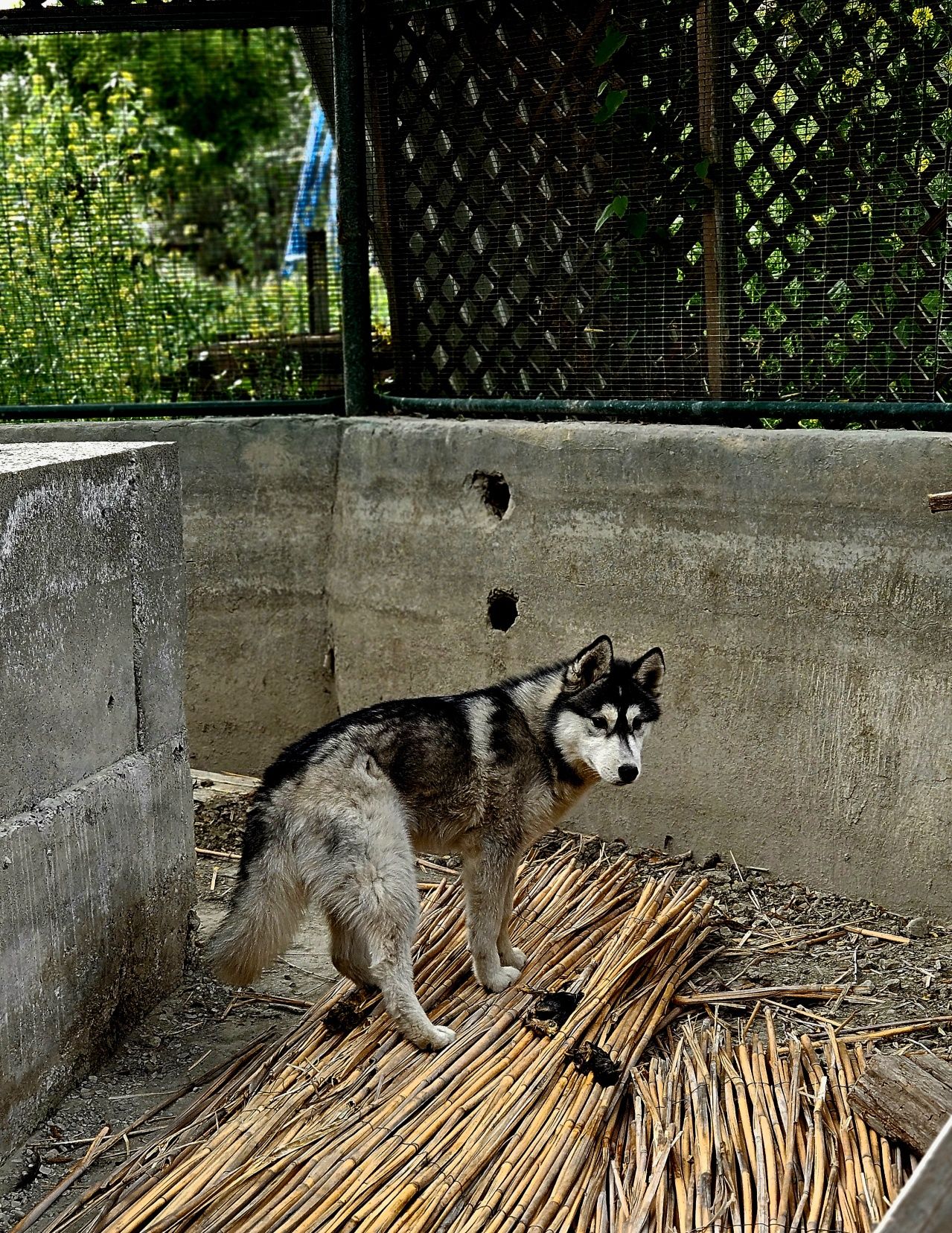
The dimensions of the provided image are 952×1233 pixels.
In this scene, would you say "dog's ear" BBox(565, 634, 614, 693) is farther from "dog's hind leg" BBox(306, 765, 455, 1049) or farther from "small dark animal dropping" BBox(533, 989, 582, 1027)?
"small dark animal dropping" BBox(533, 989, 582, 1027)

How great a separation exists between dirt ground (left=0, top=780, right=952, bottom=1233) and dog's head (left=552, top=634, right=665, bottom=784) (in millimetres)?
802

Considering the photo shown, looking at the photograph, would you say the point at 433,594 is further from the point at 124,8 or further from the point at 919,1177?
the point at 919,1177

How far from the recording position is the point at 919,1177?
6.23 feet

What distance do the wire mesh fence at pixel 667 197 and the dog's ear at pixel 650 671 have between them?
4.31ft

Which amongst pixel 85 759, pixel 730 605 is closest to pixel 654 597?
pixel 730 605

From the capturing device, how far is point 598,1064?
358 cm

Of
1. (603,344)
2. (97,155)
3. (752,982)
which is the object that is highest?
(97,155)

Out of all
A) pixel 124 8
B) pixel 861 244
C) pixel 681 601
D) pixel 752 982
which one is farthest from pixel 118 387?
pixel 752 982

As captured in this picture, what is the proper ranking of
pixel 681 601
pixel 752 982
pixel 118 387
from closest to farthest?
pixel 752 982, pixel 681 601, pixel 118 387

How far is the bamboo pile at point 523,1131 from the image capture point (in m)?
3.05

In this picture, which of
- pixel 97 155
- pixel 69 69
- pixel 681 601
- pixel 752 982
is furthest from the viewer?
pixel 69 69

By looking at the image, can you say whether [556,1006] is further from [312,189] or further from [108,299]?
[312,189]

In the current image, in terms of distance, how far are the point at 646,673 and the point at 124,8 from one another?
4.28m

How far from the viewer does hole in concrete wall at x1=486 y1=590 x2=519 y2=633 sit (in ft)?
19.1
